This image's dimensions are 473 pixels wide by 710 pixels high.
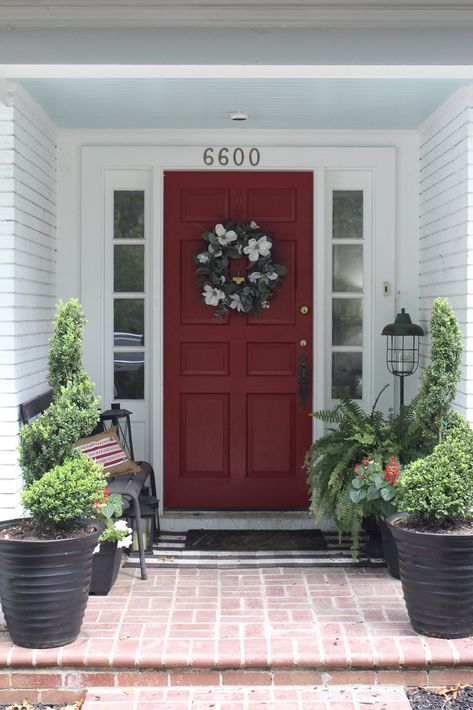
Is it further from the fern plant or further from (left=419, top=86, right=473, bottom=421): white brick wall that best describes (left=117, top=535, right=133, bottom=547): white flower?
(left=419, top=86, right=473, bottom=421): white brick wall

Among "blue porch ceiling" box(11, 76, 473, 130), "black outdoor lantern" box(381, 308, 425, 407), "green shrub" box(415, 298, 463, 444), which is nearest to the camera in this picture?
"green shrub" box(415, 298, 463, 444)

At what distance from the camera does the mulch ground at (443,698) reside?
10.2 ft

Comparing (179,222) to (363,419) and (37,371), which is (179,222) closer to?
(37,371)

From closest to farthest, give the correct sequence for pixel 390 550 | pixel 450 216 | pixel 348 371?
pixel 390 550 → pixel 450 216 → pixel 348 371

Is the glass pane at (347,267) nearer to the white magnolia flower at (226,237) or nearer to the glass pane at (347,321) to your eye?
the glass pane at (347,321)

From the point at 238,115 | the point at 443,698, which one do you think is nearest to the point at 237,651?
the point at 443,698

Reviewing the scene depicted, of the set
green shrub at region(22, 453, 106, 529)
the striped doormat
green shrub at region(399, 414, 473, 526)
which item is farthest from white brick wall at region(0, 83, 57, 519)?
green shrub at region(399, 414, 473, 526)

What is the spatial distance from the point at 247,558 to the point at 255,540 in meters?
0.36

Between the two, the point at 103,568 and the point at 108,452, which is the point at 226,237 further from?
the point at 103,568

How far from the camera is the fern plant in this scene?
4383 mm

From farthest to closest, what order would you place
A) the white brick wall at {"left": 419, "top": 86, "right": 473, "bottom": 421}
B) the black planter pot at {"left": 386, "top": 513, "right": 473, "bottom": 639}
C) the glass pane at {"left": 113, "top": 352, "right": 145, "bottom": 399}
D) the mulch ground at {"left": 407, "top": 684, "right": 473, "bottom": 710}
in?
the glass pane at {"left": 113, "top": 352, "right": 145, "bottom": 399} → the white brick wall at {"left": 419, "top": 86, "right": 473, "bottom": 421} → the black planter pot at {"left": 386, "top": 513, "right": 473, "bottom": 639} → the mulch ground at {"left": 407, "top": 684, "right": 473, "bottom": 710}

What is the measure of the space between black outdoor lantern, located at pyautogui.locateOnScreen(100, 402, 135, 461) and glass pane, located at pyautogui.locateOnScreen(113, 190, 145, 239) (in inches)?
41.8

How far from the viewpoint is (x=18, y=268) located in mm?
4293

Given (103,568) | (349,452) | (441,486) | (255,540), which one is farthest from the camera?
(255,540)
